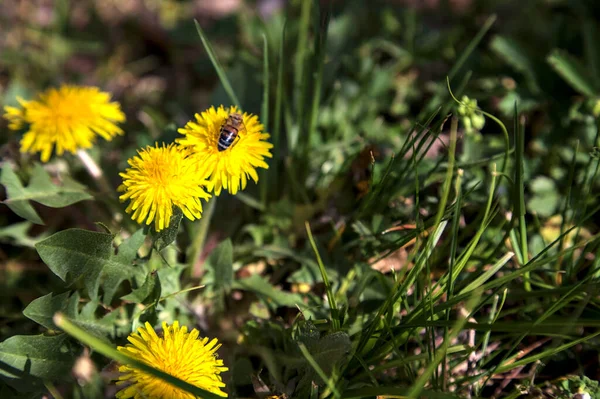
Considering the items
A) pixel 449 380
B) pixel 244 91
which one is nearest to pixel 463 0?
pixel 244 91

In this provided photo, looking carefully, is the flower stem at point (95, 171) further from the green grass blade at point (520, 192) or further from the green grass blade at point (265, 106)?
the green grass blade at point (520, 192)

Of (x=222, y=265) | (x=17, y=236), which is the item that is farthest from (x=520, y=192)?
(x=17, y=236)

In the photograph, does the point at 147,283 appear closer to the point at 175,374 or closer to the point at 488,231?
the point at 175,374

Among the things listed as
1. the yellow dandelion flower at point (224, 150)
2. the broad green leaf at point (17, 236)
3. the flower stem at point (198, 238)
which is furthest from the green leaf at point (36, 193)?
the yellow dandelion flower at point (224, 150)

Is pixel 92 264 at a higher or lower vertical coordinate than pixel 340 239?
higher

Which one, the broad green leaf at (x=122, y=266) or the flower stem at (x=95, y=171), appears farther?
the flower stem at (x=95, y=171)

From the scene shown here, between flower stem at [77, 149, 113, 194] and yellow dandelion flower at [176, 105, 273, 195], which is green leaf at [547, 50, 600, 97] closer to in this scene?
yellow dandelion flower at [176, 105, 273, 195]

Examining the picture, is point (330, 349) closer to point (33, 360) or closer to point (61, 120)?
point (33, 360)
